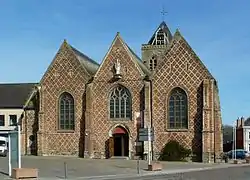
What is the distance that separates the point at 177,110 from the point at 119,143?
24.9 ft

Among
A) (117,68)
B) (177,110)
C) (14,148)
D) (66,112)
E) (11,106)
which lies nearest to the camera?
(14,148)

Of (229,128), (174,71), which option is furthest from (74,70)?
(229,128)

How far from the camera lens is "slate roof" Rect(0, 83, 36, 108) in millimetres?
76688

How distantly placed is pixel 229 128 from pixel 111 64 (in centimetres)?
Answer: 10240

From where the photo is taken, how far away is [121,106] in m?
55.0

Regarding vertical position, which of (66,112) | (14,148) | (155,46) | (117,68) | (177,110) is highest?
(155,46)

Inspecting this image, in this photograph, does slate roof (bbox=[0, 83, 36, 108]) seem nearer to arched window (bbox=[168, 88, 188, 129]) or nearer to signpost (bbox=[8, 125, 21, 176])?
arched window (bbox=[168, 88, 188, 129])

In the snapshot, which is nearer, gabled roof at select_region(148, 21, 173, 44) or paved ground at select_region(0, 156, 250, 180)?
paved ground at select_region(0, 156, 250, 180)

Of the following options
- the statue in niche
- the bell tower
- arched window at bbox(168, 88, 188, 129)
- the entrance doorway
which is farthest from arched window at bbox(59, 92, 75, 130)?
the bell tower

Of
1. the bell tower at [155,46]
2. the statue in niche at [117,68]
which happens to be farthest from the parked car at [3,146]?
the bell tower at [155,46]

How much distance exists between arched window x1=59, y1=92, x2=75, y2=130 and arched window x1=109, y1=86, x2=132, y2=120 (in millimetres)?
4559

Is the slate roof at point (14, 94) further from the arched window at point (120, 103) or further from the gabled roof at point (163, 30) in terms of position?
the arched window at point (120, 103)

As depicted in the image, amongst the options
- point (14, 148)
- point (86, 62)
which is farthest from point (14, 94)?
point (14, 148)

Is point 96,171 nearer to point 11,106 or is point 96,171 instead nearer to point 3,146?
point 3,146
